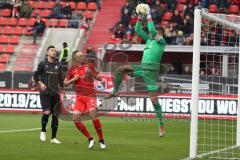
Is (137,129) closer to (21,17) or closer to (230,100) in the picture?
(230,100)

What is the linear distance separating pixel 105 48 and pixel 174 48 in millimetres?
3337

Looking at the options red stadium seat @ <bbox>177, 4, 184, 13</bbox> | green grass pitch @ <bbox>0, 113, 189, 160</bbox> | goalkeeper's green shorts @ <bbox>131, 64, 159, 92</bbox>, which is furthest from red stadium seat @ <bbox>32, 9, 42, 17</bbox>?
goalkeeper's green shorts @ <bbox>131, 64, 159, 92</bbox>

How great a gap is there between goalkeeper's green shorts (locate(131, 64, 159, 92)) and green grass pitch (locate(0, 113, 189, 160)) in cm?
133

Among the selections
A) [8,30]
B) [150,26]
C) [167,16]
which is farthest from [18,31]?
[150,26]

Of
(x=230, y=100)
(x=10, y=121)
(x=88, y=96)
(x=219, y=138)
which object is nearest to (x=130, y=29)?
(x=230, y=100)

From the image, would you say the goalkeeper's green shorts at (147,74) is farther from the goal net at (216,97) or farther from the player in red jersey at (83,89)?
the player in red jersey at (83,89)

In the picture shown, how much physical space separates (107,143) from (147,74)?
185 centimetres

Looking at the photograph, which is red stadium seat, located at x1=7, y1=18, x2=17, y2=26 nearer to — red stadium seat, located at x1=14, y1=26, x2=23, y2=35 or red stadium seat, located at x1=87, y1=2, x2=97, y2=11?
red stadium seat, located at x1=14, y1=26, x2=23, y2=35

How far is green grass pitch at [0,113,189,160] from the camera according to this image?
45.8 feet

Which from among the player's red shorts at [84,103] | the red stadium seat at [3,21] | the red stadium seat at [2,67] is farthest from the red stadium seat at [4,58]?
the player's red shorts at [84,103]

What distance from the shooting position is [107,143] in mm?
16547

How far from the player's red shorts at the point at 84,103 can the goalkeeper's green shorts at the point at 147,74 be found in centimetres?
156

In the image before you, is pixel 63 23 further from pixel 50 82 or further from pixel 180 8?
pixel 50 82

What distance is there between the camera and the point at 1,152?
14.2 meters
